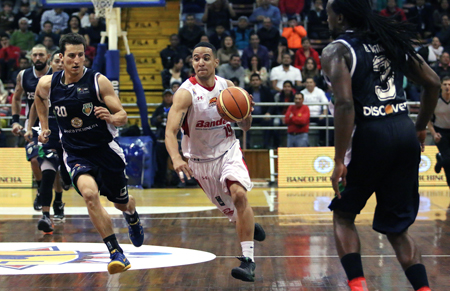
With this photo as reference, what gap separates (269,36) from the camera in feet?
55.8

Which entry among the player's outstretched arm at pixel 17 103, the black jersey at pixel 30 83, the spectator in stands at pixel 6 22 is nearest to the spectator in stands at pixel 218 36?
the spectator in stands at pixel 6 22

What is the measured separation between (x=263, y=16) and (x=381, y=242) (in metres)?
11.8

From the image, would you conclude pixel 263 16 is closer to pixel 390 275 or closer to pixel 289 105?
pixel 289 105

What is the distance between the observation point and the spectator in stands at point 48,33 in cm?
1694

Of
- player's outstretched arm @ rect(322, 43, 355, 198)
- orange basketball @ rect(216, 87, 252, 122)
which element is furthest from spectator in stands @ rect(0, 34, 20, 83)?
player's outstretched arm @ rect(322, 43, 355, 198)

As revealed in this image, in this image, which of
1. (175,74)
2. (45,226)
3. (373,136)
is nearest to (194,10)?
(175,74)

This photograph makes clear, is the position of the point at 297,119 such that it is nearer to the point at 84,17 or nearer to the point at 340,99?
the point at 84,17

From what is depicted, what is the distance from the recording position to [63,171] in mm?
6891

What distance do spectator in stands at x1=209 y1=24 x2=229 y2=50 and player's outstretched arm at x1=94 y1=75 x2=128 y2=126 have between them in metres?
11.2

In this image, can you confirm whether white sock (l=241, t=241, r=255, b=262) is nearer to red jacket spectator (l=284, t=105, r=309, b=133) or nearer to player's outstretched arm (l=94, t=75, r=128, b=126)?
player's outstretched arm (l=94, t=75, r=128, b=126)

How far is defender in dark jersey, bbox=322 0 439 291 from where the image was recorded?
379 centimetres

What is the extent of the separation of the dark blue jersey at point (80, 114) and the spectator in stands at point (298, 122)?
8.62 metres

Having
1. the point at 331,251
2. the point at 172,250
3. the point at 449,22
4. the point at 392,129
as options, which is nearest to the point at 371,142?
the point at 392,129

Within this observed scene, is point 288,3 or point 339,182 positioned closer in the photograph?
point 339,182
